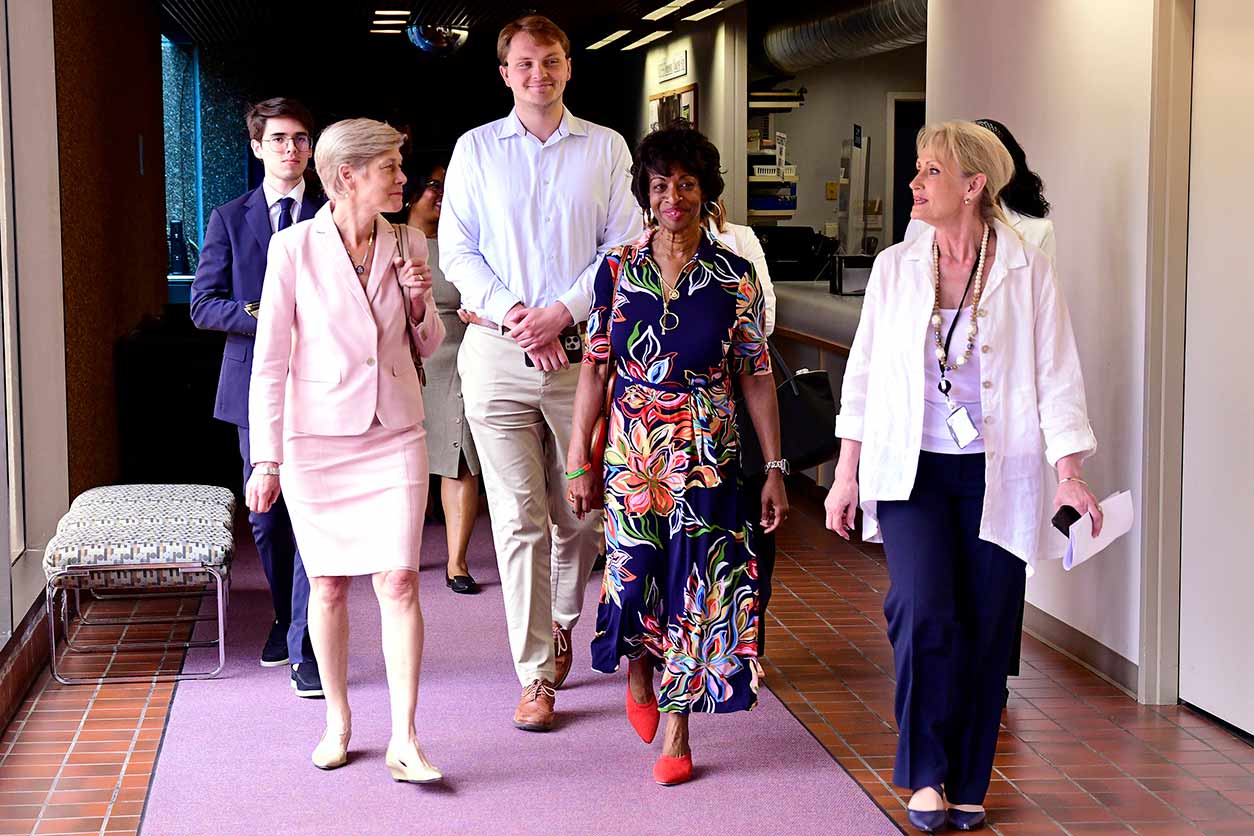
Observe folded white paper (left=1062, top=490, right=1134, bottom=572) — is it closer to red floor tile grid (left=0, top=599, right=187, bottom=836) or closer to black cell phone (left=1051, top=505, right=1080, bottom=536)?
black cell phone (left=1051, top=505, right=1080, bottom=536)

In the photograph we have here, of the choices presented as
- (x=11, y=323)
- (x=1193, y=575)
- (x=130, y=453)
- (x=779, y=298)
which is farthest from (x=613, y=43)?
(x=1193, y=575)

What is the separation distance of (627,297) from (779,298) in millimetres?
6184

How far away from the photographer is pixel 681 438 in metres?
3.86

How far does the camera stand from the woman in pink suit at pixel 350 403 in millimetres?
3891

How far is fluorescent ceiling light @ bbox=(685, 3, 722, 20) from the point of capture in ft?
38.9

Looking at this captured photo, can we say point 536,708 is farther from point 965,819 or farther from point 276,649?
point 965,819

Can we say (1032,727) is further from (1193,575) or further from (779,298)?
(779,298)

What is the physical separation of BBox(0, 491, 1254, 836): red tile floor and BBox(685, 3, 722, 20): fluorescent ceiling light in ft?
23.9

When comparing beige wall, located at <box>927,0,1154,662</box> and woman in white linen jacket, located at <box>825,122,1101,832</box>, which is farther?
beige wall, located at <box>927,0,1154,662</box>

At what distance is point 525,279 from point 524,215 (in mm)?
193

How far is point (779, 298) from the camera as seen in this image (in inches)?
392

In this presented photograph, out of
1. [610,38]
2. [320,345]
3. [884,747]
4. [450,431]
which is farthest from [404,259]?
[610,38]

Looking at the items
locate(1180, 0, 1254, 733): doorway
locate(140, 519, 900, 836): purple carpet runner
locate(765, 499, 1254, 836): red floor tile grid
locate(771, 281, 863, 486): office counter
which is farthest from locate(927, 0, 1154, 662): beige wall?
locate(771, 281, 863, 486): office counter

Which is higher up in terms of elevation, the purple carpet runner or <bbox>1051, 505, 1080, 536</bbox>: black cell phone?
<bbox>1051, 505, 1080, 536</bbox>: black cell phone
